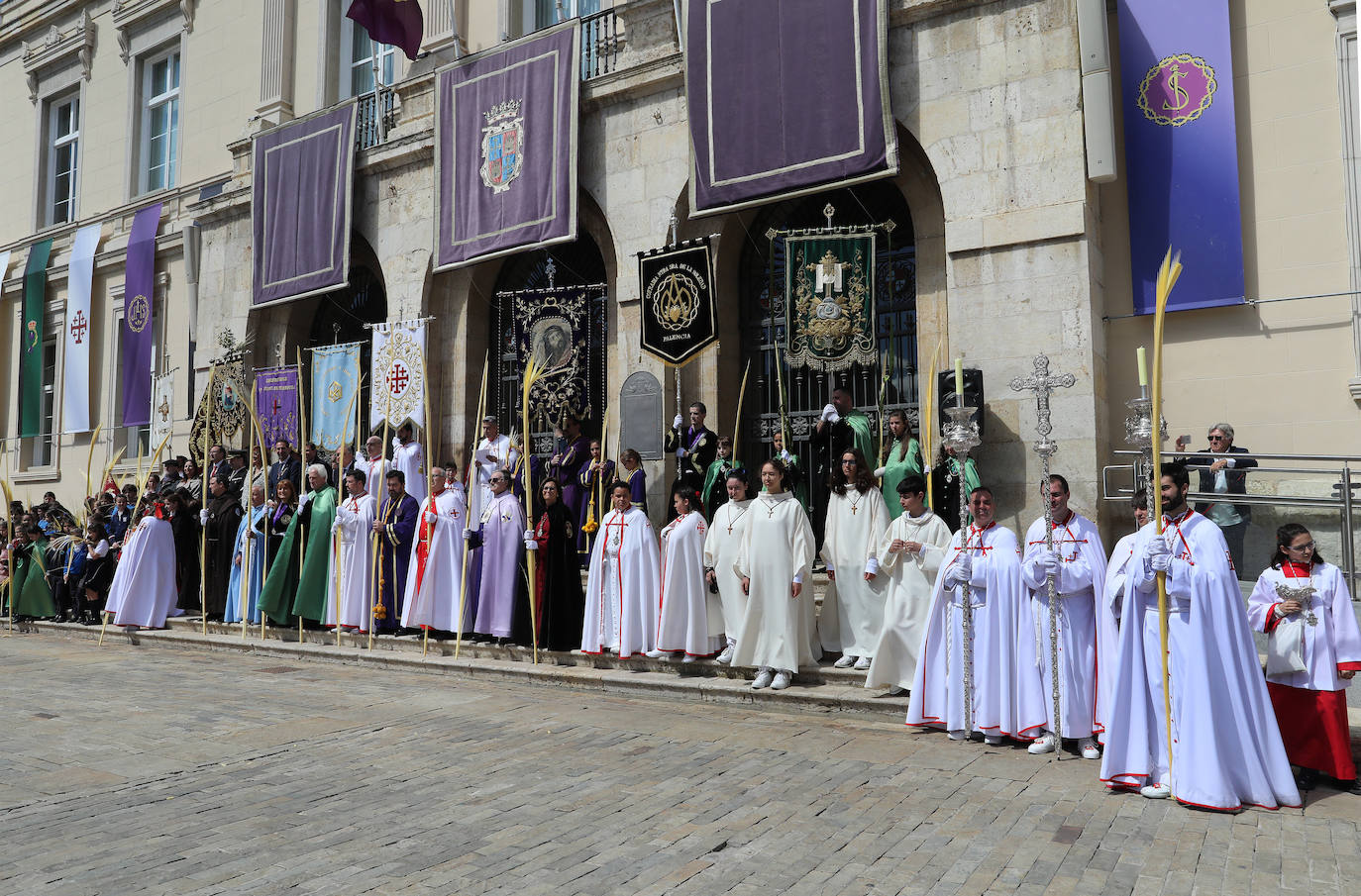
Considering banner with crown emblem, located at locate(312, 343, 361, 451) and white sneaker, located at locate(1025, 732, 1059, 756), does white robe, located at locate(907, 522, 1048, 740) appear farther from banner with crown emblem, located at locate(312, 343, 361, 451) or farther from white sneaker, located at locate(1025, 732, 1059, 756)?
banner with crown emblem, located at locate(312, 343, 361, 451)

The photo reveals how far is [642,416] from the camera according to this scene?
1182 cm

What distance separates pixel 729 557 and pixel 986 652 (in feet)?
8.20

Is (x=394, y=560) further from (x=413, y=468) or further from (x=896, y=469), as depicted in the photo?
(x=896, y=469)

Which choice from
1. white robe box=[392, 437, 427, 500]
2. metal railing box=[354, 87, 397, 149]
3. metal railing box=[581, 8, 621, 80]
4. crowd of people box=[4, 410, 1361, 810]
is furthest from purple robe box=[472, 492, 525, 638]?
metal railing box=[354, 87, 397, 149]

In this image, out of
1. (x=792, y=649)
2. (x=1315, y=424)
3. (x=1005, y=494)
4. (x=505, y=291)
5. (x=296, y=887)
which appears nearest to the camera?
(x=296, y=887)

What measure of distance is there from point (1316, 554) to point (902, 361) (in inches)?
229

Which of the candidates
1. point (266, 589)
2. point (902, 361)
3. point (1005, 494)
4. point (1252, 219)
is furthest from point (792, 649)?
point (266, 589)

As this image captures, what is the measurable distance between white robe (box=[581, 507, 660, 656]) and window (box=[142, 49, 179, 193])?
49.3 feet

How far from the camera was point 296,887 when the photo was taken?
386 cm

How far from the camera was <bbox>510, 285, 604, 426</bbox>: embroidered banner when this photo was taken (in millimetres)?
12773

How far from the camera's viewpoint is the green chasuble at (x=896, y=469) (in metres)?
8.99

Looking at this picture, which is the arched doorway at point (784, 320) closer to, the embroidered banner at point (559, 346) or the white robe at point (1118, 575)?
the embroidered banner at point (559, 346)

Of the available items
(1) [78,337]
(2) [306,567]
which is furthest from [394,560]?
(1) [78,337]

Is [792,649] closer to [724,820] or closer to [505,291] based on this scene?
[724,820]
